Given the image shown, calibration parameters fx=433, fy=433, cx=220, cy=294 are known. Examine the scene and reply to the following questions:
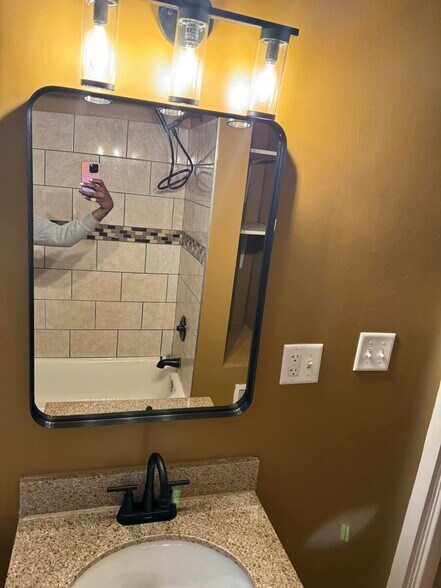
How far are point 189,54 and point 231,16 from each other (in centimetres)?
11

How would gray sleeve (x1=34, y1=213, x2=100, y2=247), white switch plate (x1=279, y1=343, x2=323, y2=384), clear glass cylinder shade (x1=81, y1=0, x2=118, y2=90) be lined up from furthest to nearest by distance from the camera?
white switch plate (x1=279, y1=343, x2=323, y2=384) → gray sleeve (x1=34, y1=213, x2=100, y2=247) → clear glass cylinder shade (x1=81, y1=0, x2=118, y2=90)

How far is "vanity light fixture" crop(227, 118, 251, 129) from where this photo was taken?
0.95 m

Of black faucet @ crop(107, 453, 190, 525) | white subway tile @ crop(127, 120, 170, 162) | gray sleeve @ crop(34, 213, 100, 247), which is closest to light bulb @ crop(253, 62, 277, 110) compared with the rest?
white subway tile @ crop(127, 120, 170, 162)

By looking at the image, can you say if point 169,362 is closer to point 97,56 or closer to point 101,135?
point 101,135

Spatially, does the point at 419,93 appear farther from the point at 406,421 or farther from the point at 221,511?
the point at 221,511

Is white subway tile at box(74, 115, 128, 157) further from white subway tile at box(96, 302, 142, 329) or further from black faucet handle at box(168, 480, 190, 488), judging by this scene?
black faucet handle at box(168, 480, 190, 488)

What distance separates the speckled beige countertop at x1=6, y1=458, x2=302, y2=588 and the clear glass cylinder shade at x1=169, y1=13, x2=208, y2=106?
34.5 inches

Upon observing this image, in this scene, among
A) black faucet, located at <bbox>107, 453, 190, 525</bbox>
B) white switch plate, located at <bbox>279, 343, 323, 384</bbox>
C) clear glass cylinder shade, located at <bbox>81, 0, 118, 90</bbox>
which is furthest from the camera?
white switch plate, located at <bbox>279, 343, 323, 384</bbox>

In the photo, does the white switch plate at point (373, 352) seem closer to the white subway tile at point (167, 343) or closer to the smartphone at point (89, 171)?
the white subway tile at point (167, 343)

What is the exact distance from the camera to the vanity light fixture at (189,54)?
820mm

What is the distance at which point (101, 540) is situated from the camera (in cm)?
95

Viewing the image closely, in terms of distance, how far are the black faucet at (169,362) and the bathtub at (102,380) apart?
0.01 metres

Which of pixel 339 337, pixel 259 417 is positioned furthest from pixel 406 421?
pixel 259 417

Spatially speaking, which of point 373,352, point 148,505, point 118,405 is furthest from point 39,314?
point 373,352
